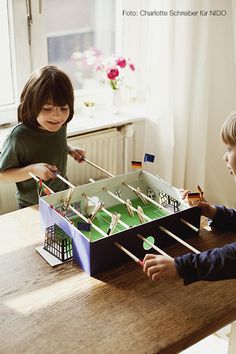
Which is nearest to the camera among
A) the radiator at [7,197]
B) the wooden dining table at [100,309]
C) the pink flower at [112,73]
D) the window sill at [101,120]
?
the wooden dining table at [100,309]

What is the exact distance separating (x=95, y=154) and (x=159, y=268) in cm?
125

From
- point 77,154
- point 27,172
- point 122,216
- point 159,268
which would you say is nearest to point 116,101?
point 77,154

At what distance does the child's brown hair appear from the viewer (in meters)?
1.71

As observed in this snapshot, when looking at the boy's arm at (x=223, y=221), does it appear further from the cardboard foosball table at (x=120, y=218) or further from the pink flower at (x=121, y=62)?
the pink flower at (x=121, y=62)

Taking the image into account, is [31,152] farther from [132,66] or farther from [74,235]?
[132,66]

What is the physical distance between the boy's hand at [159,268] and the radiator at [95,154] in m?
1.13

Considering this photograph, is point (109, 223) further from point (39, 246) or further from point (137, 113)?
point (137, 113)

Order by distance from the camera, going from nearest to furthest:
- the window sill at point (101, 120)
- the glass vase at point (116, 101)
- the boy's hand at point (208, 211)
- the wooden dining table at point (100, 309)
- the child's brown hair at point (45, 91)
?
the wooden dining table at point (100, 309) → the boy's hand at point (208, 211) → the child's brown hair at point (45, 91) → the window sill at point (101, 120) → the glass vase at point (116, 101)

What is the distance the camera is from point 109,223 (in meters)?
1.54

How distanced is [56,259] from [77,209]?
0.22 m

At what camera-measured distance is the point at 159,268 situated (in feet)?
4.09

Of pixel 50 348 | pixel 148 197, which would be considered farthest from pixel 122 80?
pixel 50 348

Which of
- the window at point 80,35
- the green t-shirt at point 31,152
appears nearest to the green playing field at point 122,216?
the green t-shirt at point 31,152

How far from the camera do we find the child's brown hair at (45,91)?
1706 millimetres
